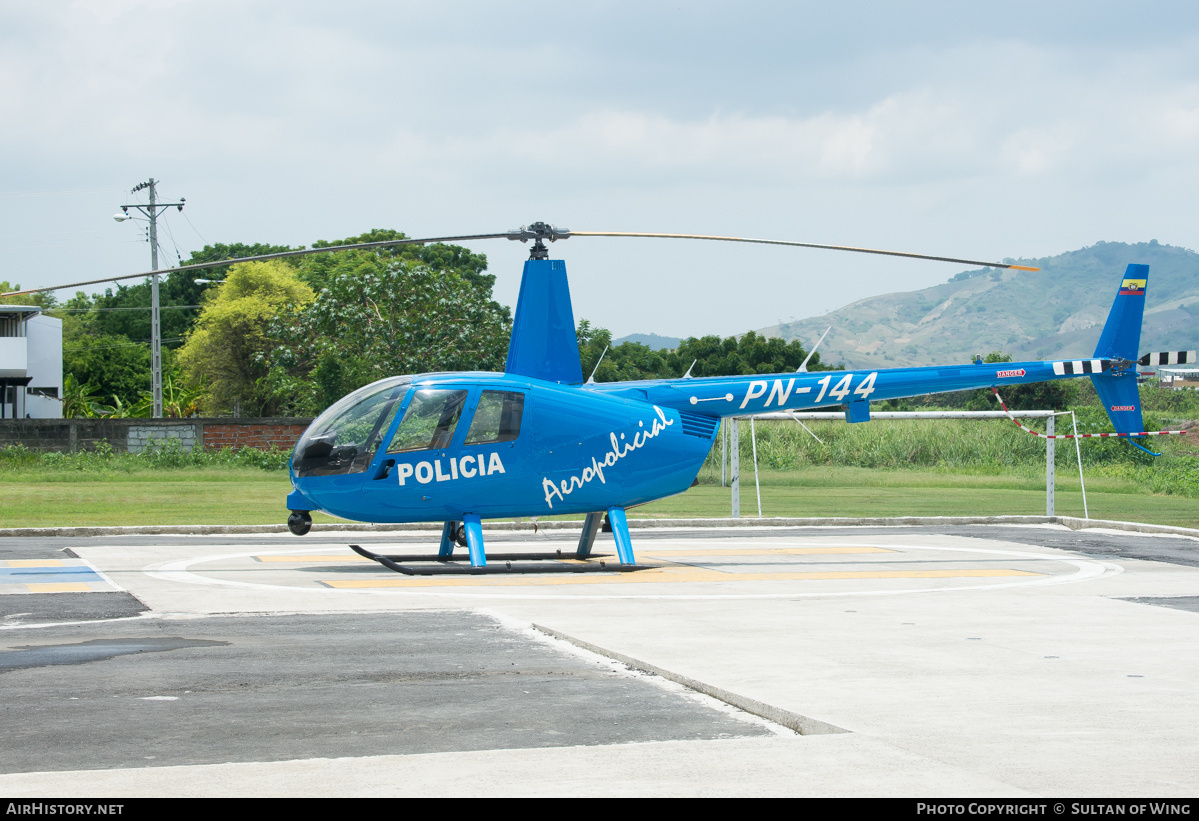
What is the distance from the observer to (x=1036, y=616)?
386 inches

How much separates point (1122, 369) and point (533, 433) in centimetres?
822

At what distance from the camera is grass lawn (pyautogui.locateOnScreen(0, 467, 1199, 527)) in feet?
69.3

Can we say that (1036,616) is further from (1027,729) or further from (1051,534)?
(1051,534)

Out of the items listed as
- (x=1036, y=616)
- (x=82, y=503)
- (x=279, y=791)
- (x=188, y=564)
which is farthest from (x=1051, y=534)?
(x=82, y=503)

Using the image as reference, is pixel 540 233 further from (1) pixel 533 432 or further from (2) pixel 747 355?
(2) pixel 747 355

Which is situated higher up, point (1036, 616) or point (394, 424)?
point (394, 424)

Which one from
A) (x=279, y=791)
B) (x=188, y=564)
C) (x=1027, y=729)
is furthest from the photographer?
(x=188, y=564)

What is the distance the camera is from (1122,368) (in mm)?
15531

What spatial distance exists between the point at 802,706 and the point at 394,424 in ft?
24.5

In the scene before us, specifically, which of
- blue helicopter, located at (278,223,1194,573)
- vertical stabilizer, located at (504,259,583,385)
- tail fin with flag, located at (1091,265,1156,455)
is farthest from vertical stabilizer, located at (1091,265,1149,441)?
vertical stabilizer, located at (504,259,583,385)

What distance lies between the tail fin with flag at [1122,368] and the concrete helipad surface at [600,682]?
2.74m

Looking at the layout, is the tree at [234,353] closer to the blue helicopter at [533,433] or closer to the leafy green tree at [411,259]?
the leafy green tree at [411,259]

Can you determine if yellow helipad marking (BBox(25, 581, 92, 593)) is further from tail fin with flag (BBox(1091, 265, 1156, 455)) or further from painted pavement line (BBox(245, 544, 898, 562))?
tail fin with flag (BBox(1091, 265, 1156, 455))

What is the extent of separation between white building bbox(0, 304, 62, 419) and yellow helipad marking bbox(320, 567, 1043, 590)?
51624mm
